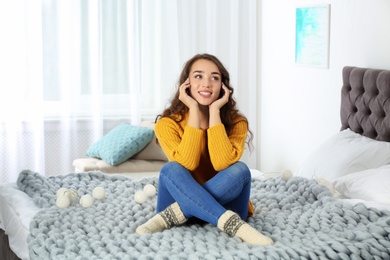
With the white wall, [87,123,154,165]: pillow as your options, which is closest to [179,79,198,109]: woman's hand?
the white wall

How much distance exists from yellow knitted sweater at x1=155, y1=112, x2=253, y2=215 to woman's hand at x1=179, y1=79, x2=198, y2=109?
0.09m

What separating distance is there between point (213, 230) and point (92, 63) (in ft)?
9.91

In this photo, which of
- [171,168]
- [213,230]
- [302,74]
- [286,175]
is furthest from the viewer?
[302,74]

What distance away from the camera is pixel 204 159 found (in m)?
3.08

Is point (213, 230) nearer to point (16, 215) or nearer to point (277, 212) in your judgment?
point (277, 212)

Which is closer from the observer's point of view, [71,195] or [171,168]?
[171,168]

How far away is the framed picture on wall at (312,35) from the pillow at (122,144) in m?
1.07

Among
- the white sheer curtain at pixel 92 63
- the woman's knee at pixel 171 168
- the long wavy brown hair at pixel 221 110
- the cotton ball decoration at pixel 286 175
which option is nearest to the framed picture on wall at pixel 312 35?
the white sheer curtain at pixel 92 63

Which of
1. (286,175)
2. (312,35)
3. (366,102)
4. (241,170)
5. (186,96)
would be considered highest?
(312,35)

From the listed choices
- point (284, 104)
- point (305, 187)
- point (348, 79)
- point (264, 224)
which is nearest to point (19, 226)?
point (264, 224)

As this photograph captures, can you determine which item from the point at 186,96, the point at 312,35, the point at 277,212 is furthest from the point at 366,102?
the point at 186,96

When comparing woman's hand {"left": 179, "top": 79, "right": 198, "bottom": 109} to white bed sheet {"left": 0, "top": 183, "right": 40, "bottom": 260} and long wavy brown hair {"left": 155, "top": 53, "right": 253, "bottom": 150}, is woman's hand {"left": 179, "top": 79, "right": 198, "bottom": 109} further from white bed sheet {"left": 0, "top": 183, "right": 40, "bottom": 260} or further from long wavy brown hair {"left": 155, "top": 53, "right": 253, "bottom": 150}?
white bed sheet {"left": 0, "top": 183, "right": 40, "bottom": 260}

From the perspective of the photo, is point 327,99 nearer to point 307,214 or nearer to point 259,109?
point 259,109

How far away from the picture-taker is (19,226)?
3.05 m
